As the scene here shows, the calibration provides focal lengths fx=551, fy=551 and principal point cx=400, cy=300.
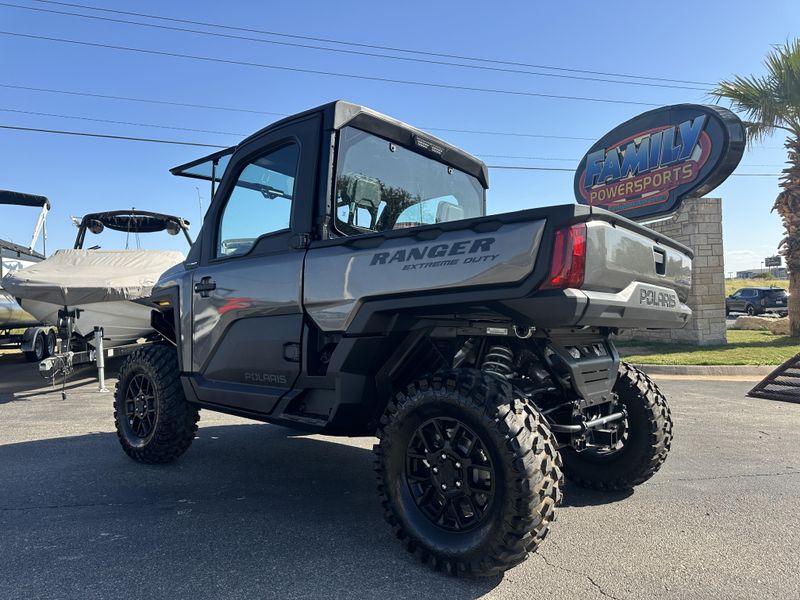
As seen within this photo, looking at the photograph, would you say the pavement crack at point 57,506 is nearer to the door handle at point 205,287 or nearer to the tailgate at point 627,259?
the door handle at point 205,287

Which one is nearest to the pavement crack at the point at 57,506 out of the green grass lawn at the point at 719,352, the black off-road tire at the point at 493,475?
the black off-road tire at the point at 493,475

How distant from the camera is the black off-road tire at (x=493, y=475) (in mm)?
2594

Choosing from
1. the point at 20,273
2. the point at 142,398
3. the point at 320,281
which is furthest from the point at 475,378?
the point at 20,273

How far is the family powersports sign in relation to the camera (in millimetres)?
14797

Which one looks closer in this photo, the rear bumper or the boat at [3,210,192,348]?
the rear bumper

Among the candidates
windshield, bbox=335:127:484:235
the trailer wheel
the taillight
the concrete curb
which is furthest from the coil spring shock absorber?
the trailer wheel

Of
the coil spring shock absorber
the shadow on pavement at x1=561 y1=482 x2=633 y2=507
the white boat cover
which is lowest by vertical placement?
the shadow on pavement at x1=561 y1=482 x2=633 y2=507

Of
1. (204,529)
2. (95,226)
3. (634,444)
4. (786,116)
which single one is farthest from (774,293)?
(204,529)

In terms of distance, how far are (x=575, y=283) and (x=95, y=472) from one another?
4294 millimetres

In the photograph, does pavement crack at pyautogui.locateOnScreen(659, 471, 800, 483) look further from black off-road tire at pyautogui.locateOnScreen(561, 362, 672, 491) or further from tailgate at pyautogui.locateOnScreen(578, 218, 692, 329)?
tailgate at pyautogui.locateOnScreen(578, 218, 692, 329)

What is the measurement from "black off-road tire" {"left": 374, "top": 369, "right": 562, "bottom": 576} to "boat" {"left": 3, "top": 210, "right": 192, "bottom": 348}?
7.04m

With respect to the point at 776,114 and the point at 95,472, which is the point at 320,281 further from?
the point at 776,114

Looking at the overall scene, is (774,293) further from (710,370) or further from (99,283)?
(99,283)

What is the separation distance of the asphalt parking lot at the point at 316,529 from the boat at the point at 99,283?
4026mm
